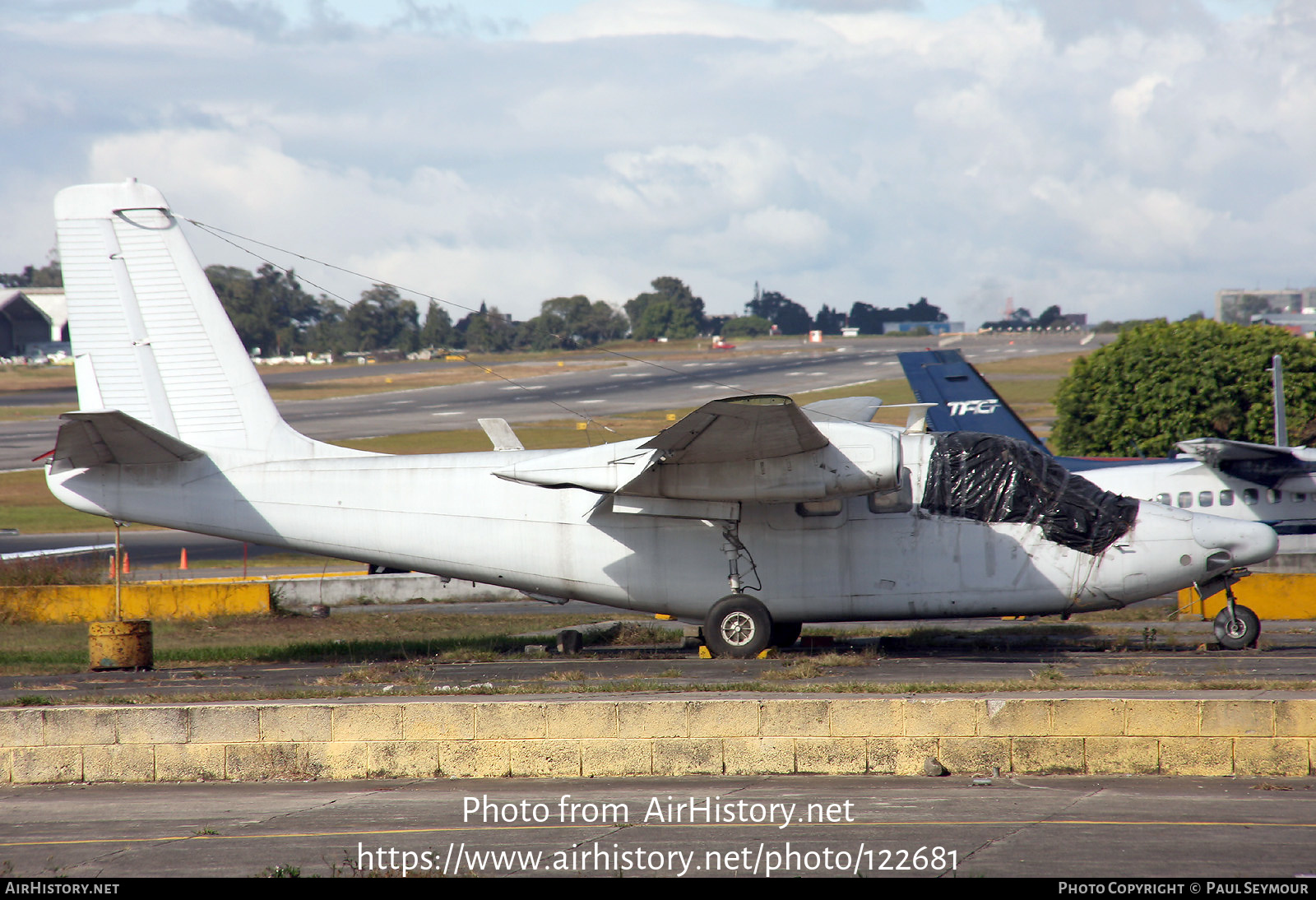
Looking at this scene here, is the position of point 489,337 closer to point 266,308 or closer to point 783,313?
point 266,308

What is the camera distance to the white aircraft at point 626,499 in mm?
15102

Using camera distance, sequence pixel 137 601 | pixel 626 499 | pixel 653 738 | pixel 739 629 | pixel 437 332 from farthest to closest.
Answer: pixel 437 332
pixel 137 601
pixel 626 499
pixel 739 629
pixel 653 738

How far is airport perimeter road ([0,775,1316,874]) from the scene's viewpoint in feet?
24.4

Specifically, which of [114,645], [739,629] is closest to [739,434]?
[739,629]

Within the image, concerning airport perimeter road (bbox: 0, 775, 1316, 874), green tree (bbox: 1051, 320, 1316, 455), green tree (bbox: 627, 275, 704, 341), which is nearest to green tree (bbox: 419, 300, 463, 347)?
green tree (bbox: 627, 275, 704, 341)

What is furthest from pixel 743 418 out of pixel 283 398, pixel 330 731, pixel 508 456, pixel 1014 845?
pixel 283 398

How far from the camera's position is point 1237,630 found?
51.1 feet

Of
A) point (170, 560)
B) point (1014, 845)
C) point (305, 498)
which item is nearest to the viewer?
point (1014, 845)

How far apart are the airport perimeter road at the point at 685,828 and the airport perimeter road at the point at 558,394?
121ft

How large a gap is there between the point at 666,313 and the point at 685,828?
157 meters

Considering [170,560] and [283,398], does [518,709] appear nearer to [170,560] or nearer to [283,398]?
[170,560]

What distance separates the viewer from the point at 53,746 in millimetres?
10625

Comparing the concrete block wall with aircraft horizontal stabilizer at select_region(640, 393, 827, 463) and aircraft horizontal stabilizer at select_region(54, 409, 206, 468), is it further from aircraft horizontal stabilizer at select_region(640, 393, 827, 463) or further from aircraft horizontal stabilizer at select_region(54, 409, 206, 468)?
aircraft horizontal stabilizer at select_region(54, 409, 206, 468)

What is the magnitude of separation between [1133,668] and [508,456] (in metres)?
9.18
